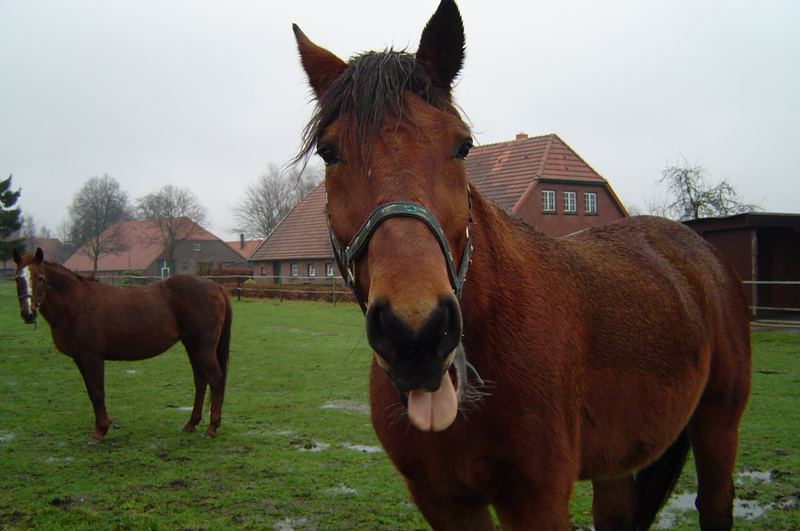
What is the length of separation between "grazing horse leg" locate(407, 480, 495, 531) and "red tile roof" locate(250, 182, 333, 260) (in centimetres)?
3405

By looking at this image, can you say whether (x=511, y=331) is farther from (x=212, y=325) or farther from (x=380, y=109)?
(x=212, y=325)

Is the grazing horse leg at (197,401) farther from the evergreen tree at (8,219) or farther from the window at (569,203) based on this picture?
the evergreen tree at (8,219)

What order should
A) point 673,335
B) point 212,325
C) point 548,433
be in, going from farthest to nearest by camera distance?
point 212,325
point 673,335
point 548,433

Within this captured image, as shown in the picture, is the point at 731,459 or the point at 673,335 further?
the point at 731,459

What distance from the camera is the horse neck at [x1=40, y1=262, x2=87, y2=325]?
775cm

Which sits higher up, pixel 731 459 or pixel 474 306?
pixel 474 306

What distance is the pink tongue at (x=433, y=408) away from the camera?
1515 mm

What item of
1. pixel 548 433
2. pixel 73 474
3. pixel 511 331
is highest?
pixel 511 331

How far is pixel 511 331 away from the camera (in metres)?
2.09

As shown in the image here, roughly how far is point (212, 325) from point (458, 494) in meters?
6.69

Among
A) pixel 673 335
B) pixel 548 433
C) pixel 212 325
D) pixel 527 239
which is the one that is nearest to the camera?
pixel 548 433

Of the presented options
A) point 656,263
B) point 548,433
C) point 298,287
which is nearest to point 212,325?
point 656,263

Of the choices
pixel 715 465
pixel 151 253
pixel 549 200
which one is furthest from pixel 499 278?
pixel 151 253

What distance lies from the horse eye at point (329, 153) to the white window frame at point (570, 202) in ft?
84.2
